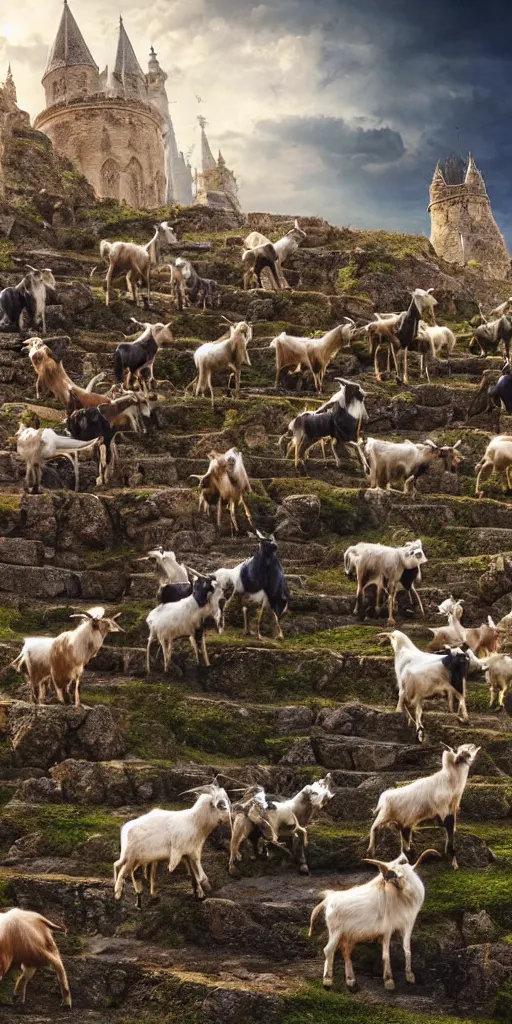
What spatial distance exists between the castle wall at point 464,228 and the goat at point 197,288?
4083 centimetres

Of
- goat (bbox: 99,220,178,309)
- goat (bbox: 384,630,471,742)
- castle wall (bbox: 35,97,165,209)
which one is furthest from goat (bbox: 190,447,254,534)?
castle wall (bbox: 35,97,165,209)

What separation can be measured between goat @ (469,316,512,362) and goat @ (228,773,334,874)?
2444cm

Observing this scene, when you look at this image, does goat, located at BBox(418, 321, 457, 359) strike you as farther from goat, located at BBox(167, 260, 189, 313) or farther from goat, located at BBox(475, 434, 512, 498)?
goat, located at BBox(167, 260, 189, 313)

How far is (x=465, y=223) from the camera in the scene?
89625 mm

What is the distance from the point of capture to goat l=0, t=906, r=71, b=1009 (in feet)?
53.2

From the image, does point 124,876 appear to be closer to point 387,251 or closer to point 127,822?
point 127,822

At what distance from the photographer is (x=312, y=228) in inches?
2399

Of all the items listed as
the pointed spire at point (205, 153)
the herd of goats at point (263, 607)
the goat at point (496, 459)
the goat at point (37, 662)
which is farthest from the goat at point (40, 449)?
the pointed spire at point (205, 153)

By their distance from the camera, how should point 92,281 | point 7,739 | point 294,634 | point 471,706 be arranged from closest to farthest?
point 7,739 → point 471,706 → point 294,634 → point 92,281

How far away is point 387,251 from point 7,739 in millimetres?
37946

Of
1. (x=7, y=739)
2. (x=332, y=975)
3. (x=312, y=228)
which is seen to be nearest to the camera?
(x=332, y=975)

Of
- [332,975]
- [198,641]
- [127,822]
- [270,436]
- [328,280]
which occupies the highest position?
[328,280]

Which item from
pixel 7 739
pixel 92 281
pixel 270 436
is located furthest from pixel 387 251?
pixel 7 739

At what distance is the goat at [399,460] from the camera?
1265 inches
